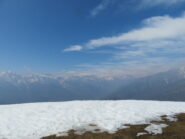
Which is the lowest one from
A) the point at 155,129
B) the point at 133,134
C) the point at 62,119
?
the point at 133,134

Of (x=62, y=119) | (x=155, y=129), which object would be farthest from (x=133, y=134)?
(x=62, y=119)

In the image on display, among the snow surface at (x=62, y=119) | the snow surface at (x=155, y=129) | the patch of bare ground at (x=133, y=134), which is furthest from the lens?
the snow surface at (x=62, y=119)

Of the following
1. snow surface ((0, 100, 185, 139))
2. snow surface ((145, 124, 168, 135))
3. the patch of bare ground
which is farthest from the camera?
snow surface ((0, 100, 185, 139))

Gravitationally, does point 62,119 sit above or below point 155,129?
above

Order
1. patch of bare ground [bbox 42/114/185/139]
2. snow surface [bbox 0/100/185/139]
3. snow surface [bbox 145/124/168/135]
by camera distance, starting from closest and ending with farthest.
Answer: patch of bare ground [bbox 42/114/185/139] → snow surface [bbox 145/124/168/135] → snow surface [bbox 0/100/185/139]

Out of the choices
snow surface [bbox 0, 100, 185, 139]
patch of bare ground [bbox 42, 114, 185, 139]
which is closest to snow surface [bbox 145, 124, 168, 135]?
patch of bare ground [bbox 42, 114, 185, 139]

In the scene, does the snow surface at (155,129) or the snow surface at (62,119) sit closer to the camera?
the snow surface at (155,129)

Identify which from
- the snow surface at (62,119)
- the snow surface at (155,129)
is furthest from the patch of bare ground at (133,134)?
the snow surface at (62,119)

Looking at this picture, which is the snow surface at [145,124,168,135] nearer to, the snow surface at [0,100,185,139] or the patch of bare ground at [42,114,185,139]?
the patch of bare ground at [42,114,185,139]

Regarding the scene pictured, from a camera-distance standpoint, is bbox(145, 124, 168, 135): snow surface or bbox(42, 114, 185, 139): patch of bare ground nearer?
bbox(42, 114, 185, 139): patch of bare ground

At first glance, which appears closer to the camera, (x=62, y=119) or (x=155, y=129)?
(x=155, y=129)

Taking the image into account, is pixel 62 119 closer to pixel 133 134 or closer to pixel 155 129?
pixel 133 134

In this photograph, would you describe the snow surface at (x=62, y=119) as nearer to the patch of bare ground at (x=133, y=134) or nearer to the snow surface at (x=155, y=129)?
the patch of bare ground at (x=133, y=134)

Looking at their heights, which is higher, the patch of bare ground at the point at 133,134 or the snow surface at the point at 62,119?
the snow surface at the point at 62,119
